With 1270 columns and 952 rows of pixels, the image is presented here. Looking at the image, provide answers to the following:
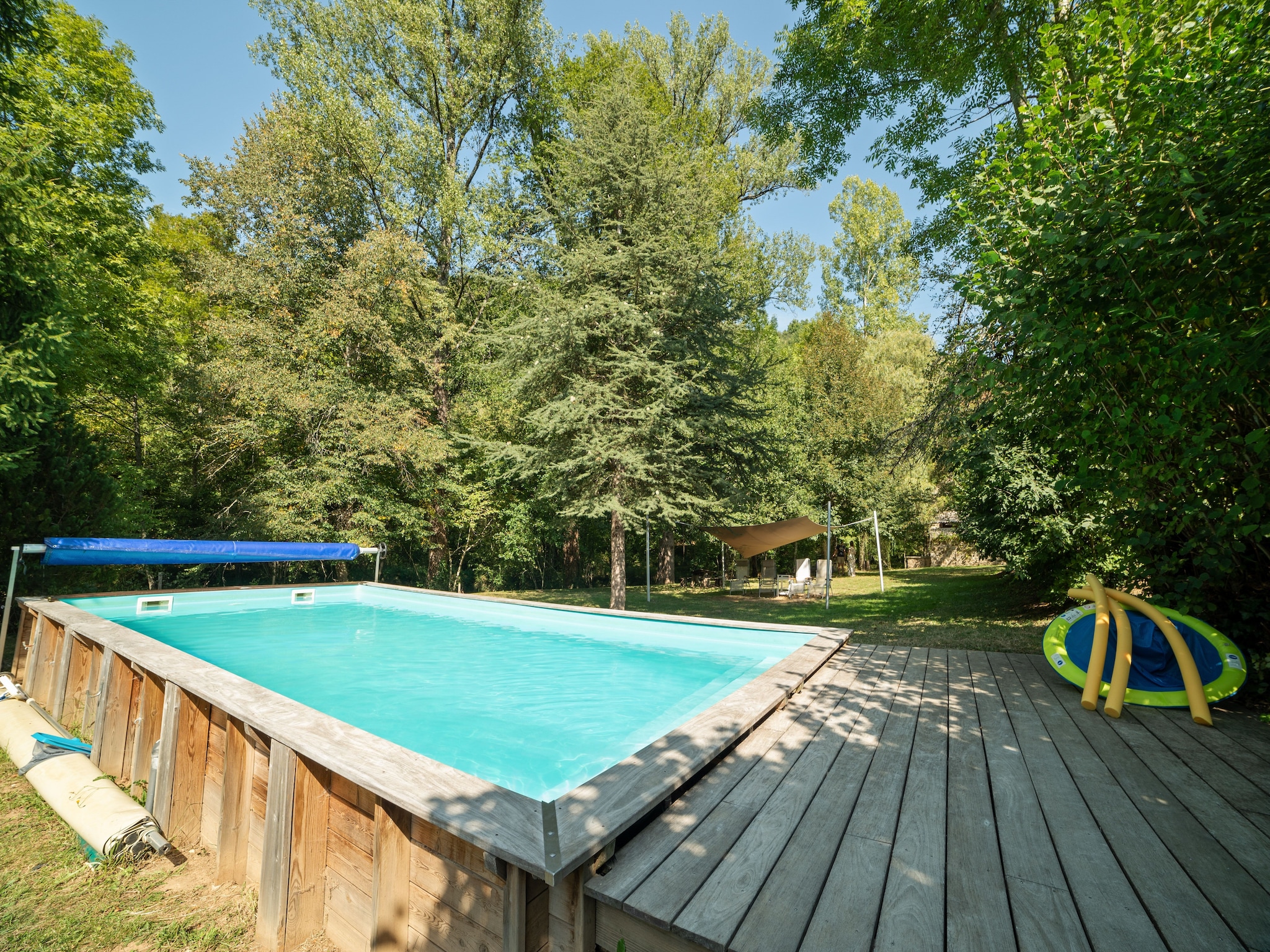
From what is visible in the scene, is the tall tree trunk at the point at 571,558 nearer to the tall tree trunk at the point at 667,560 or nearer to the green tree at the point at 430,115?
the tall tree trunk at the point at 667,560

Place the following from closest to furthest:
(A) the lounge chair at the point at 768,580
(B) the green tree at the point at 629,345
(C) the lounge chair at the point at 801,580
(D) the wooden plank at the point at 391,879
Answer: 1. (D) the wooden plank at the point at 391,879
2. (B) the green tree at the point at 629,345
3. (C) the lounge chair at the point at 801,580
4. (A) the lounge chair at the point at 768,580

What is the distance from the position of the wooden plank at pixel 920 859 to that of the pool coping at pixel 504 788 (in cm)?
72

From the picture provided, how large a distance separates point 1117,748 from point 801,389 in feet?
56.7

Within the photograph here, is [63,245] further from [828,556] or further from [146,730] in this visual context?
[828,556]

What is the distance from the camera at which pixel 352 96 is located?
43.9ft

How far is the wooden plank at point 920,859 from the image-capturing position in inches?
55.8

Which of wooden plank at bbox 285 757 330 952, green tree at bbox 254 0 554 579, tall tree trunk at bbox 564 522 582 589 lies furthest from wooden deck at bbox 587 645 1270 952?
tall tree trunk at bbox 564 522 582 589

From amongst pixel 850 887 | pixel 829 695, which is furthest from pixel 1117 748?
pixel 850 887

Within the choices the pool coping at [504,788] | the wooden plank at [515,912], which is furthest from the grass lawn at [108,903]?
the wooden plank at [515,912]

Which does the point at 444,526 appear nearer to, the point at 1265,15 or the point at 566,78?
the point at 566,78

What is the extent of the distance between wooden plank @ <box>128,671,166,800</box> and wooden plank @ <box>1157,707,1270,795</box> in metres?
5.50

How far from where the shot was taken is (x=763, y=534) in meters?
12.7

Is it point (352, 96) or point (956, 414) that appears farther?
point (352, 96)

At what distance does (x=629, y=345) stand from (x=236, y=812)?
27.4ft
